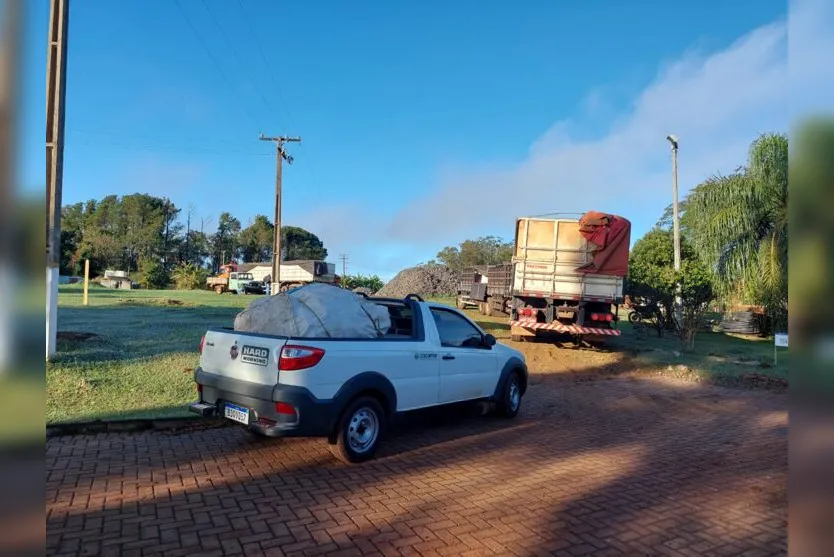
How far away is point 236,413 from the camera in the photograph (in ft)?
17.1

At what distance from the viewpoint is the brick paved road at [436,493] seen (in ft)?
12.5

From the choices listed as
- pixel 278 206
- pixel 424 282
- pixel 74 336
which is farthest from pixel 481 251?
pixel 74 336

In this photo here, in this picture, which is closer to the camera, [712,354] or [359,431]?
[359,431]

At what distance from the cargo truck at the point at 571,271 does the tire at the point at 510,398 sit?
6269mm

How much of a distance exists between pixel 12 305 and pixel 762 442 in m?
7.81

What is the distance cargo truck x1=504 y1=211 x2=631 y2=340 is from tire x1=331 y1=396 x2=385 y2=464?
8.99 metres

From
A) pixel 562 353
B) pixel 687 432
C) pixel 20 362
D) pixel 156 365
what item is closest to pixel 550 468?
pixel 687 432

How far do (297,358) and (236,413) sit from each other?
3.05 feet

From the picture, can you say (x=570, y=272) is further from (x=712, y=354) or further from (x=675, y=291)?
(x=712, y=354)

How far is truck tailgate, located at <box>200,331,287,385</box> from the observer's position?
4.98 m

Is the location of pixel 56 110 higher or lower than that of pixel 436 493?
higher

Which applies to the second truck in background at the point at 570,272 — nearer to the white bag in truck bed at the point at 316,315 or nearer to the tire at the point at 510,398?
the tire at the point at 510,398

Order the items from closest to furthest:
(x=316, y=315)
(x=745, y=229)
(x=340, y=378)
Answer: (x=340, y=378), (x=316, y=315), (x=745, y=229)

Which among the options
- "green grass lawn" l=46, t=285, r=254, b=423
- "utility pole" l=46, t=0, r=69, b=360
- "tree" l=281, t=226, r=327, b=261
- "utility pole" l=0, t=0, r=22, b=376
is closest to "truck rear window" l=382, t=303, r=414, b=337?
"green grass lawn" l=46, t=285, r=254, b=423
